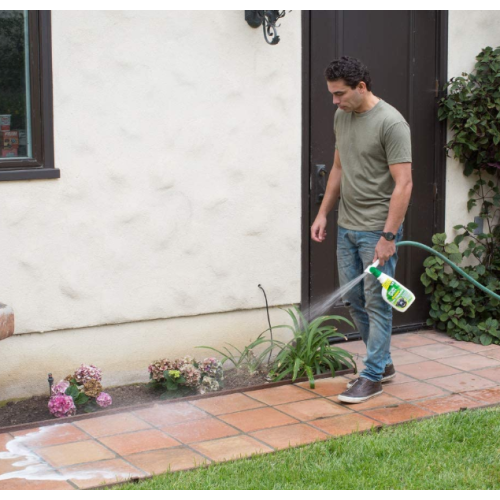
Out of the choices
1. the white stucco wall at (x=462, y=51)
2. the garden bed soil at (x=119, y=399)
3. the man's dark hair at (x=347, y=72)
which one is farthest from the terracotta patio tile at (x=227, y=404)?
the white stucco wall at (x=462, y=51)

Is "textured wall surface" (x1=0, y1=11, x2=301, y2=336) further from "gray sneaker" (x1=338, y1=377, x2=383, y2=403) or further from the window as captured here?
"gray sneaker" (x1=338, y1=377, x2=383, y2=403)

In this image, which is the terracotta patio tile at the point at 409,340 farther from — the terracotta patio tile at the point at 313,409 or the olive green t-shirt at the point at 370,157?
the olive green t-shirt at the point at 370,157

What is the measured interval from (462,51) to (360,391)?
303cm

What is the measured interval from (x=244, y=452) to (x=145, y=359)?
56.4 inches

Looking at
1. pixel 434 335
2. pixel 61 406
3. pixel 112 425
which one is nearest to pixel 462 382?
pixel 434 335

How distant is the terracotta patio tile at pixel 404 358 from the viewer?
19.2 ft

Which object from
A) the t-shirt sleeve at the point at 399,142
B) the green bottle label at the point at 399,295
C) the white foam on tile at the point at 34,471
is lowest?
the white foam on tile at the point at 34,471

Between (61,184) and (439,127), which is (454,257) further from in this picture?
(61,184)

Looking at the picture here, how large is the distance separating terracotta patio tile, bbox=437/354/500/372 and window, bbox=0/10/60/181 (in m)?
2.94

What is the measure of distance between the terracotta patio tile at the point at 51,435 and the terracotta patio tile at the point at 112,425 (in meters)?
0.06

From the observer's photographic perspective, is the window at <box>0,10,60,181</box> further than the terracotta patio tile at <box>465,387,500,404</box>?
No

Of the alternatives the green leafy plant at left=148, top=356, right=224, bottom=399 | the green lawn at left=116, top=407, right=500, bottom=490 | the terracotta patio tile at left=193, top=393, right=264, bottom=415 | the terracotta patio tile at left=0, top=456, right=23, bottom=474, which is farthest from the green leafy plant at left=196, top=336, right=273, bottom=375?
the terracotta patio tile at left=0, top=456, right=23, bottom=474

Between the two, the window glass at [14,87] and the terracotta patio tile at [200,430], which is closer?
the terracotta patio tile at [200,430]

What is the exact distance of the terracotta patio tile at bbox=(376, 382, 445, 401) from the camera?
5.12 m
